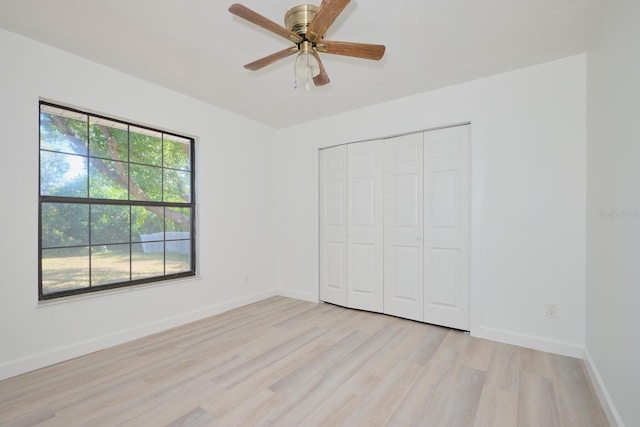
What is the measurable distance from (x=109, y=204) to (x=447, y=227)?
3484 mm

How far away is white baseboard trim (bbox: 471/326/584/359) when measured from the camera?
8.15ft

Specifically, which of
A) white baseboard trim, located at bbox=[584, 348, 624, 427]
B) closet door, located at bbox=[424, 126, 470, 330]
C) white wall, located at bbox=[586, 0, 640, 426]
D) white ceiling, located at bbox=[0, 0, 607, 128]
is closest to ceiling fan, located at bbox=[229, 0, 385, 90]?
white ceiling, located at bbox=[0, 0, 607, 128]

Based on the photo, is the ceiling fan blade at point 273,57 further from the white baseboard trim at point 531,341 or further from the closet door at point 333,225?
the white baseboard trim at point 531,341

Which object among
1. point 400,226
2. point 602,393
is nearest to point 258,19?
point 400,226

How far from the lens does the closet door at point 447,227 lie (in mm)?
3055

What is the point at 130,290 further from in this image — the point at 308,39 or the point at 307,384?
the point at 308,39

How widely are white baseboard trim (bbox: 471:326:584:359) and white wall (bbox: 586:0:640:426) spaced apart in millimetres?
168

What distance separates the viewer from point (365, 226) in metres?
3.79

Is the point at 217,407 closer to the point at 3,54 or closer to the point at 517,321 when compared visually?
the point at 517,321

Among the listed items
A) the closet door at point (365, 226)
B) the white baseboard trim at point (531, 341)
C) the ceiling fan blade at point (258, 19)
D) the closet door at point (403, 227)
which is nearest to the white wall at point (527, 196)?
the white baseboard trim at point (531, 341)

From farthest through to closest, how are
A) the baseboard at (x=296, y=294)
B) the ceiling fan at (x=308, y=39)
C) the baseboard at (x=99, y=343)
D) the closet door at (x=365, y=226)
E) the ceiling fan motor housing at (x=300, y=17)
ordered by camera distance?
1. the baseboard at (x=296, y=294)
2. the closet door at (x=365, y=226)
3. the baseboard at (x=99, y=343)
4. the ceiling fan motor housing at (x=300, y=17)
5. the ceiling fan at (x=308, y=39)

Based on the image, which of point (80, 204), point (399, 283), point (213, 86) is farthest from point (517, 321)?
point (80, 204)

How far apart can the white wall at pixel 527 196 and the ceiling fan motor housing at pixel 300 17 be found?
198cm

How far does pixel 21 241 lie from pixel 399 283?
3.58 m
